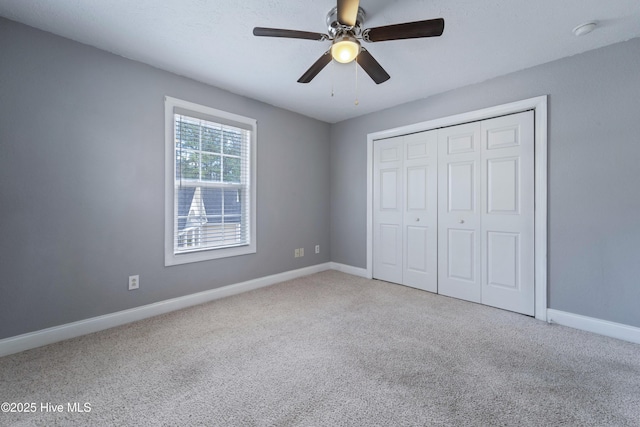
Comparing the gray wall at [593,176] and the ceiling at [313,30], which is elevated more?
the ceiling at [313,30]

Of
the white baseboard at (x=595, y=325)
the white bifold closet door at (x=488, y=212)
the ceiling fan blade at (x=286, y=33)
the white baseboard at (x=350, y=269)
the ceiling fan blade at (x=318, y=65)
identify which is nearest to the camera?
the ceiling fan blade at (x=286, y=33)

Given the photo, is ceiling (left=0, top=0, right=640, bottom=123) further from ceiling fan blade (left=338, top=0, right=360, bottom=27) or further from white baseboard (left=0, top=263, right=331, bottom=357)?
white baseboard (left=0, top=263, right=331, bottom=357)

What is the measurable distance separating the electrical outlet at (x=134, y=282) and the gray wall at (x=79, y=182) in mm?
41

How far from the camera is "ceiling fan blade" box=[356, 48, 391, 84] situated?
1.93 m

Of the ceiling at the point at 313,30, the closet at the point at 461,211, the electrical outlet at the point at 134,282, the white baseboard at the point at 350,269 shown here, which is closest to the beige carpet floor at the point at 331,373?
the electrical outlet at the point at 134,282

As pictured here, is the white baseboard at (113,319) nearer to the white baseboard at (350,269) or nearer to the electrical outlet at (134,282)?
the electrical outlet at (134,282)

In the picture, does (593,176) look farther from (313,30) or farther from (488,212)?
(313,30)

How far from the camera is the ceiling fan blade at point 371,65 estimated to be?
193 centimetres

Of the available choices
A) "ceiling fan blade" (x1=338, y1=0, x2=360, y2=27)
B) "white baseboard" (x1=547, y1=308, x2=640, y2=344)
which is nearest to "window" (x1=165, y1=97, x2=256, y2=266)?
"ceiling fan blade" (x1=338, y1=0, x2=360, y2=27)

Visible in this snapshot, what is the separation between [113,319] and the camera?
245 centimetres

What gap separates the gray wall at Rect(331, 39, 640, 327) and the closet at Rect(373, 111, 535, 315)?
22cm

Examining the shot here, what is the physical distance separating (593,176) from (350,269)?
3.02 meters

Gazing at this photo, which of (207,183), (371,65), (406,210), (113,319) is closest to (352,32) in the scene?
(371,65)

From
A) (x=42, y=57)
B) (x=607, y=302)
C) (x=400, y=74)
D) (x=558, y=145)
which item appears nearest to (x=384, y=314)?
(x=607, y=302)
